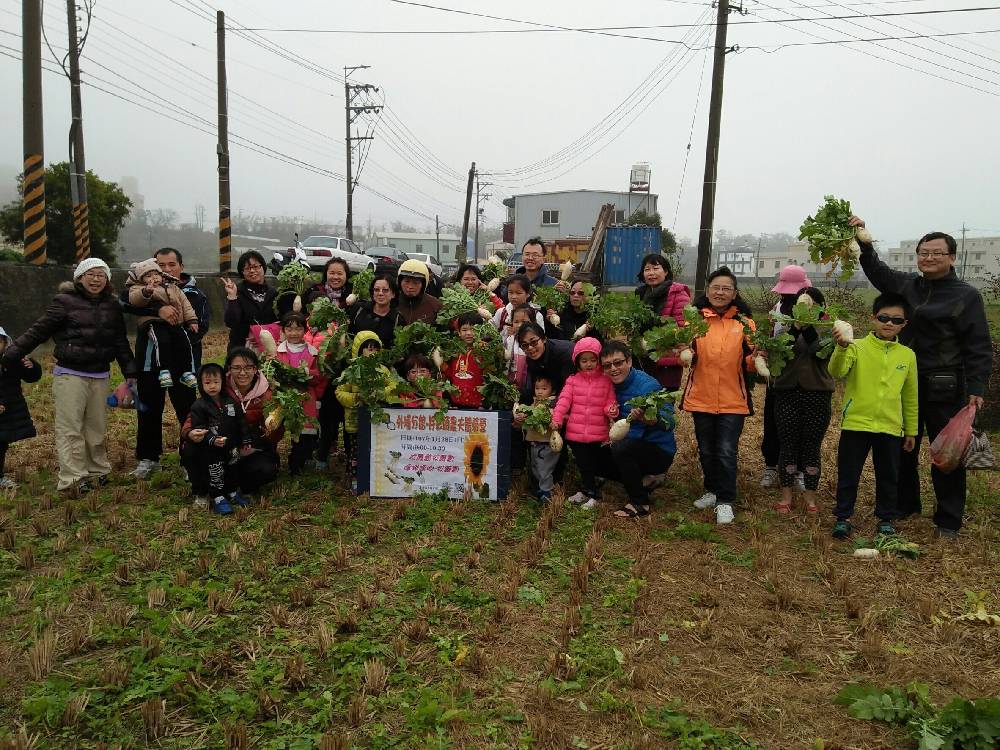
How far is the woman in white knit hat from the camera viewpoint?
6.16m

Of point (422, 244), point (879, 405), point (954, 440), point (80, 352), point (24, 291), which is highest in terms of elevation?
point (422, 244)

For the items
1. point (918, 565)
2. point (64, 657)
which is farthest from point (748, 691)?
point (64, 657)

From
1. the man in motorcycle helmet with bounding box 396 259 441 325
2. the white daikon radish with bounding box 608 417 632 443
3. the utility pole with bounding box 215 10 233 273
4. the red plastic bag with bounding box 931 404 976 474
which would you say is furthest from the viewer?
the utility pole with bounding box 215 10 233 273

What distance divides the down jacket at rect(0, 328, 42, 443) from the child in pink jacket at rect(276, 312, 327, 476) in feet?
6.99

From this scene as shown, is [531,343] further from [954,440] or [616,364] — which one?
[954,440]

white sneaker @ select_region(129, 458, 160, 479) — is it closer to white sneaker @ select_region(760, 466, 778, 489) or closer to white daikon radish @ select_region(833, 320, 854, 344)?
white sneaker @ select_region(760, 466, 778, 489)

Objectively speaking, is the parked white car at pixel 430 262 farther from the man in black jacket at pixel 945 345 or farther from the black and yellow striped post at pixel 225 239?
the man in black jacket at pixel 945 345

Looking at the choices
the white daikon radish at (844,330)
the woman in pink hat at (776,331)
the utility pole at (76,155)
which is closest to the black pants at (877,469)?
the white daikon radish at (844,330)

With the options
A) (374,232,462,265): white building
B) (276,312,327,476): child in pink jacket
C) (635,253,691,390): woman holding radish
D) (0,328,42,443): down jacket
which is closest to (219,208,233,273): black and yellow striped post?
(0,328,42,443): down jacket

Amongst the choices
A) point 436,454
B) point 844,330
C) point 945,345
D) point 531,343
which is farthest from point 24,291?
point 945,345

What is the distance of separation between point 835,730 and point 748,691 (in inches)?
16.3

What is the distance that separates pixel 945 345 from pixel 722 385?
1683 mm

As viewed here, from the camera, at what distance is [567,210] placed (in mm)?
51750

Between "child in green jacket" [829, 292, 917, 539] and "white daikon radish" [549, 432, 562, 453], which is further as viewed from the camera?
"white daikon radish" [549, 432, 562, 453]
